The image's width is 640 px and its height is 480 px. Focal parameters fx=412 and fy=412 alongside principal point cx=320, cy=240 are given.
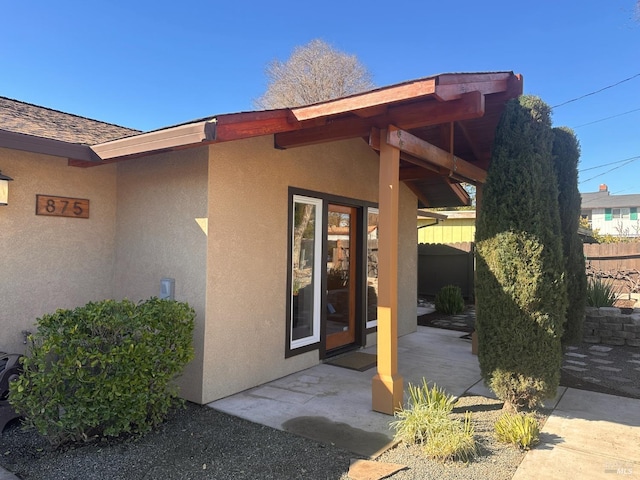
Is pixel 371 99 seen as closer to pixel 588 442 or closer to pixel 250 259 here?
pixel 250 259

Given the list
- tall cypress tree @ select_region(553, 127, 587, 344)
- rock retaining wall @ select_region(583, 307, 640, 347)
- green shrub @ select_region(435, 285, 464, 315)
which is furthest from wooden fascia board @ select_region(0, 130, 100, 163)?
green shrub @ select_region(435, 285, 464, 315)

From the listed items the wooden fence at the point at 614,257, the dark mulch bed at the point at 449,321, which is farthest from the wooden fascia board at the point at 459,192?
the wooden fence at the point at 614,257

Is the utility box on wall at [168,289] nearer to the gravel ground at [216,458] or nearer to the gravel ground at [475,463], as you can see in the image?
the gravel ground at [216,458]

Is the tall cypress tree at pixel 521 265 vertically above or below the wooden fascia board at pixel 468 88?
below

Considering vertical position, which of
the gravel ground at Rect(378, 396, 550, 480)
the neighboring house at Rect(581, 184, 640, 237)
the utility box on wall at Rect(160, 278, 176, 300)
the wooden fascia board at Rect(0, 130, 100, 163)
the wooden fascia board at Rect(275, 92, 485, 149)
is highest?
the neighboring house at Rect(581, 184, 640, 237)

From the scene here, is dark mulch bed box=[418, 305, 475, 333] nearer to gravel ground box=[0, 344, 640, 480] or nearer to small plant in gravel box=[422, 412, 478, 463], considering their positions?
gravel ground box=[0, 344, 640, 480]

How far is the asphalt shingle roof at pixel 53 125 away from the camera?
4395 millimetres

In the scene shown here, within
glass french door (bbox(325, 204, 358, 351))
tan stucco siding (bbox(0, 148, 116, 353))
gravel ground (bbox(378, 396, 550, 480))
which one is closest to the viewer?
gravel ground (bbox(378, 396, 550, 480))

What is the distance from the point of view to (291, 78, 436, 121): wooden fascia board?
11.0 ft

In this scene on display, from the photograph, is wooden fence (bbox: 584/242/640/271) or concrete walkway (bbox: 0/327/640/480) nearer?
concrete walkway (bbox: 0/327/640/480)

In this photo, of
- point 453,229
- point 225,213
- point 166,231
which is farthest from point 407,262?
point 453,229

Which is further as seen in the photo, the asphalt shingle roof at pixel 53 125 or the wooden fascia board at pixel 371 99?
the asphalt shingle roof at pixel 53 125

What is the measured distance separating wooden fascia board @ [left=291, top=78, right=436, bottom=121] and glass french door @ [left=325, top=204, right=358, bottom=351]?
2281 millimetres

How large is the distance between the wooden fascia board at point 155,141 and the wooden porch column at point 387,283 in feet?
5.83
